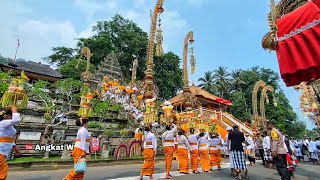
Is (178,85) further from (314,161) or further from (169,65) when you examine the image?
(314,161)

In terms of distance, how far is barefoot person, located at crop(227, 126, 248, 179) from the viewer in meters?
8.65

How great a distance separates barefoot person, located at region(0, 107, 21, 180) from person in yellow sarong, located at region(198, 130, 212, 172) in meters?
7.62

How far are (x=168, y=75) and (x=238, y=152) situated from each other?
98.6 ft

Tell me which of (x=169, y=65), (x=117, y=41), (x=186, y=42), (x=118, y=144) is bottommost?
(x=118, y=144)

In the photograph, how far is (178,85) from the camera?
130ft

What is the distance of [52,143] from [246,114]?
33865 mm

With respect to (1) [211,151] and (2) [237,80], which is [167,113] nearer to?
(1) [211,151]

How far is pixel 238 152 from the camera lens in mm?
8695

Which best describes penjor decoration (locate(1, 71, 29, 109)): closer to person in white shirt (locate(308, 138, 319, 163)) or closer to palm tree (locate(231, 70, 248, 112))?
person in white shirt (locate(308, 138, 319, 163))

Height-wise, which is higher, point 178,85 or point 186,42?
point 178,85

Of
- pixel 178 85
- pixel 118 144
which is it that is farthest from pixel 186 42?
pixel 178 85

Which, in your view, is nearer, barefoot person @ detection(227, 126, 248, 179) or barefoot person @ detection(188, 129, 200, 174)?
barefoot person @ detection(227, 126, 248, 179)

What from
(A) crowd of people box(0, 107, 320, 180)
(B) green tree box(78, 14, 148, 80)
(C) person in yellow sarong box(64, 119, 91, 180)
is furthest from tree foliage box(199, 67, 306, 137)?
(C) person in yellow sarong box(64, 119, 91, 180)

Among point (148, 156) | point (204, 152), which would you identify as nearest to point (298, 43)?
point (148, 156)
